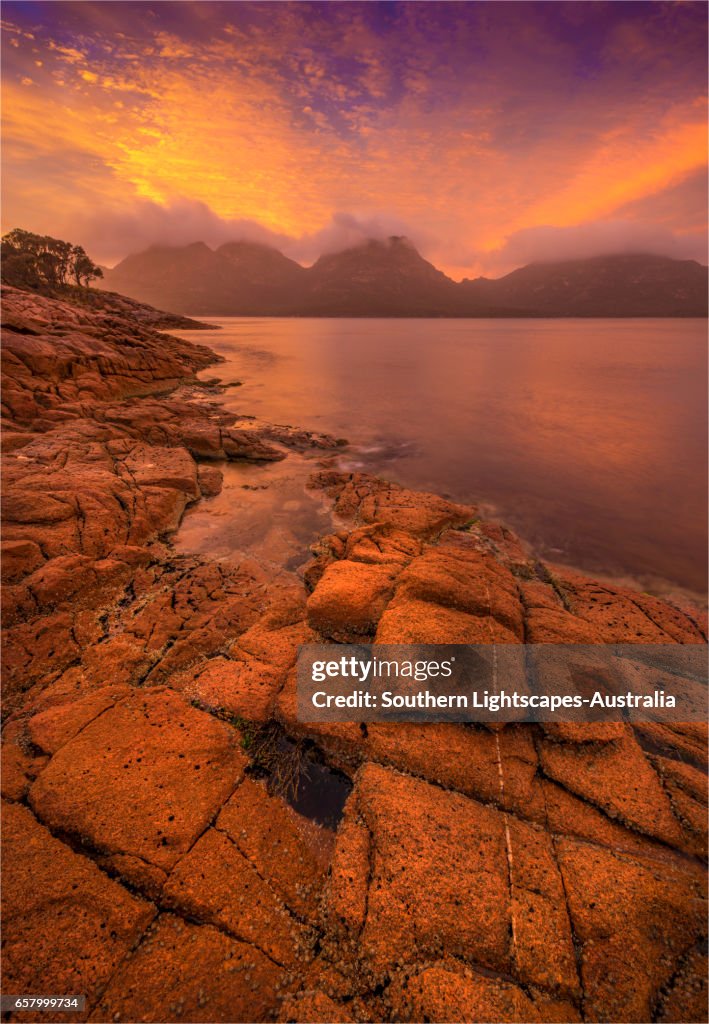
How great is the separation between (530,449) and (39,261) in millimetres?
82668

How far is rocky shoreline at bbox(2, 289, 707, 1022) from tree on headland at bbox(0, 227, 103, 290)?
256ft

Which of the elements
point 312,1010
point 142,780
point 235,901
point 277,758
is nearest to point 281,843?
point 235,901

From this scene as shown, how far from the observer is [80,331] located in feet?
83.4

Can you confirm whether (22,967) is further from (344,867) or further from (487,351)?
(487,351)

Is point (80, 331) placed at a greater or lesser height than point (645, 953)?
greater

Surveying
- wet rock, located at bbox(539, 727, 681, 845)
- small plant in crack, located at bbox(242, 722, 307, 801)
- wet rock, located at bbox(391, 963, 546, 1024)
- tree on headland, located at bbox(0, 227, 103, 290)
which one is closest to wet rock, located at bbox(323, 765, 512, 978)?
wet rock, located at bbox(391, 963, 546, 1024)

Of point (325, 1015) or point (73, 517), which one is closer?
point (325, 1015)

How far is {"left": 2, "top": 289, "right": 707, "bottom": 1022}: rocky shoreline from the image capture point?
10.5 feet

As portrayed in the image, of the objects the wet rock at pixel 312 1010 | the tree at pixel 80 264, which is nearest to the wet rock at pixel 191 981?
the wet rock at pixel 312 1010

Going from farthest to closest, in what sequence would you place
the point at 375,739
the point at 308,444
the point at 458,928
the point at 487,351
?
the point at 487,351, the point at 308,444, the point at 375,739, the point at 458,928

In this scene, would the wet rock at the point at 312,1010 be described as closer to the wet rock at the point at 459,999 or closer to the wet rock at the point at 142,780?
the wet rock at the point at 459,999

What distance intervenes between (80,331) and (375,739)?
31.1 meters

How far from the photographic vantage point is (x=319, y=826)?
4.54 meters

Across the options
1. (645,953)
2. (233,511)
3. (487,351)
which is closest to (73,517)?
(233,511)
